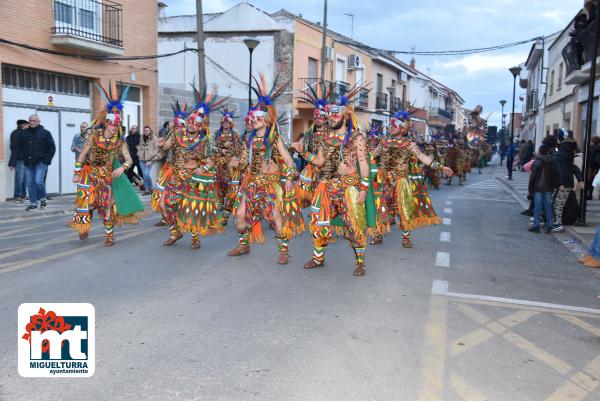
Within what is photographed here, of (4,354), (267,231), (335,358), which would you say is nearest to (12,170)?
(267,231)

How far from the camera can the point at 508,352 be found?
4336mm

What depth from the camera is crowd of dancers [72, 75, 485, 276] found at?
21.4 feet

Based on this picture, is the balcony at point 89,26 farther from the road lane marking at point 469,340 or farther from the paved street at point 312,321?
the road lane marking at point 469,340

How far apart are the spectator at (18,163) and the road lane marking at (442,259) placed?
29.4 feet

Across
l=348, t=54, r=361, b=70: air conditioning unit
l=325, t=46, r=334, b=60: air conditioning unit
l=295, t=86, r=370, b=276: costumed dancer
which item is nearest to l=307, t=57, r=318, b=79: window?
l=325, t=46, r=334, b=60: air conditioning unit

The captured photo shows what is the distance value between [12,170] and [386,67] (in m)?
33.5

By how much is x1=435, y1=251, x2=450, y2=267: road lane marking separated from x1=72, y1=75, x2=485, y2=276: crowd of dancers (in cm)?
64

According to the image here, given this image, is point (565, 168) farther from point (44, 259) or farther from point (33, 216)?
point (33, 216)

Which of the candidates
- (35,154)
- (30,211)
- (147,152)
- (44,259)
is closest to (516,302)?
(44,259)

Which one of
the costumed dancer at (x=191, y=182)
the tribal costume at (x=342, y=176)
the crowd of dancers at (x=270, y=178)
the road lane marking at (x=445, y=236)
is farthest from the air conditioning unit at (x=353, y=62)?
A: the tribal costume at (x=342, y=176)

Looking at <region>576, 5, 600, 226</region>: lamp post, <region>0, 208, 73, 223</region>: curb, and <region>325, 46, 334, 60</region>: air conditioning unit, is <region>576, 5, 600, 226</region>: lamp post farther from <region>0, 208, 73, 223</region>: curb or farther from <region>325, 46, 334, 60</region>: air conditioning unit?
<region>325, 46, 334, 60</region>: air conditioning unit

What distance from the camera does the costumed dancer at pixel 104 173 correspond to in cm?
793

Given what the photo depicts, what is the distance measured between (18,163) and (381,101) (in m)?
31.5

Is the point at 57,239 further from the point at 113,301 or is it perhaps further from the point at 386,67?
the point at 386,67
